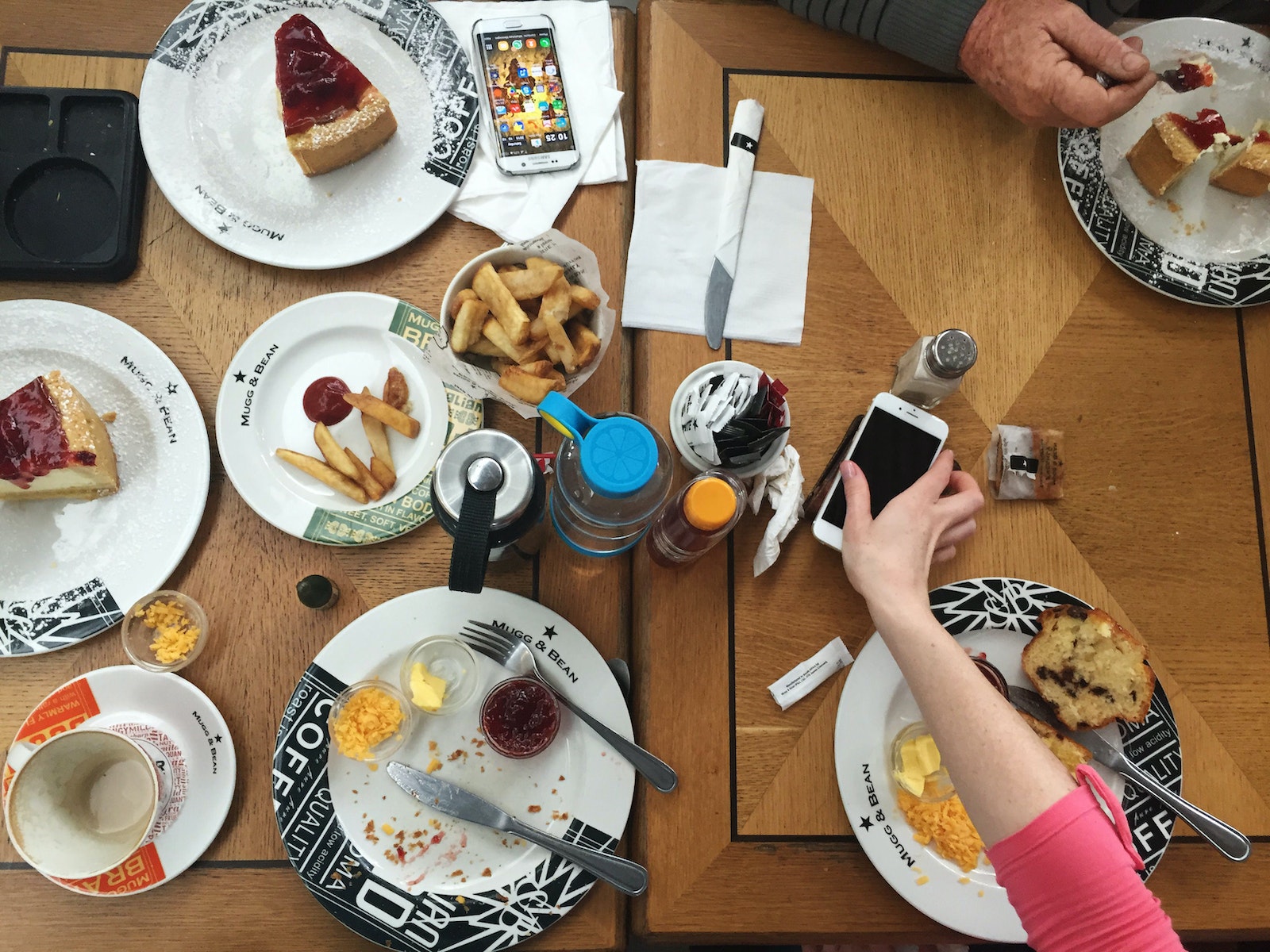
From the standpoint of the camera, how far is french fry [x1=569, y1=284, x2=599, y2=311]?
107 cm

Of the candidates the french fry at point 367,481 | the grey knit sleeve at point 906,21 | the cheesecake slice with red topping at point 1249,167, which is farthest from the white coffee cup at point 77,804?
the cheesecake slice with red topping at point 1249,167

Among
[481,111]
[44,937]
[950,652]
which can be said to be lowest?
[44,937]

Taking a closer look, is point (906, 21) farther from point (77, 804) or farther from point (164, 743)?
point (77, 804)

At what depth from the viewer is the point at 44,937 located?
1072mm

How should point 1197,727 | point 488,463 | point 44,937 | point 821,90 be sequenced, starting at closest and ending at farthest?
point 488,463 < point 44,937 < point 1197,727 < point 821,90

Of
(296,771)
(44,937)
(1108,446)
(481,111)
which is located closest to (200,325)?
(481,111)

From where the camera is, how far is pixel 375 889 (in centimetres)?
108

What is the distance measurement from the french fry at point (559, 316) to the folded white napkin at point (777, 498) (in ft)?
1.17

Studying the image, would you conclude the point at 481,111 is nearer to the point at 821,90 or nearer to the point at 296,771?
the point at 821,90

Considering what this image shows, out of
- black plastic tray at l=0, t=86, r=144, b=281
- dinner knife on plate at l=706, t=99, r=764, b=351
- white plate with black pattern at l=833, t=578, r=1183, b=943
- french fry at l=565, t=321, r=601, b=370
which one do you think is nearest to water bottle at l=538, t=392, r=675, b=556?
french fry at l=565, t=321, r=601, b=370

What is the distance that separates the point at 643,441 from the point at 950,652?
527mm

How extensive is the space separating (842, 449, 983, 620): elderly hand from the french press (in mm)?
478

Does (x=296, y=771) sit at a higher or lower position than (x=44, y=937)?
higher

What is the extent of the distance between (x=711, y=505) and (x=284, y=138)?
0.97 m
